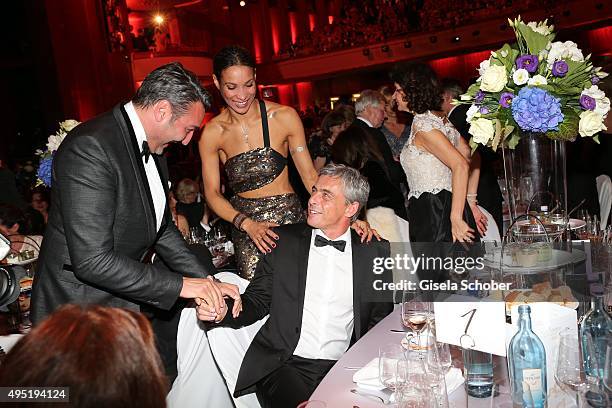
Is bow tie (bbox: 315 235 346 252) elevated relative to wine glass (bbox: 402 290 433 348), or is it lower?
elevated

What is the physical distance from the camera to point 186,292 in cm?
201

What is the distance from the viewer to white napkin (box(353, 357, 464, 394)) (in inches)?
60.5

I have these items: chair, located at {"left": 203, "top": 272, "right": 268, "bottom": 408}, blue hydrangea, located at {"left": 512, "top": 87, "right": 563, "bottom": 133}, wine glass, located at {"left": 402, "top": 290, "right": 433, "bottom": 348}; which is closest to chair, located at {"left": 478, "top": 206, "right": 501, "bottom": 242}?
blue hydrangea, located at {"left": 512, "top": 87, "right": 563, "bottom": 133}

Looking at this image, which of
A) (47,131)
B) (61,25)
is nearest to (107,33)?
(61,25)

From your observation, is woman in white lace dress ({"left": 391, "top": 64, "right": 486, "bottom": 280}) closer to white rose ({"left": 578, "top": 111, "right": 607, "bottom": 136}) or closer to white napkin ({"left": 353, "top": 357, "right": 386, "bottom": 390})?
white rose ({"left": 578, "top": 111, "right": 607, "bottom": 136})

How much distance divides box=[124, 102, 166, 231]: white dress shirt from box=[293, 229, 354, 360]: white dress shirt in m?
0.69

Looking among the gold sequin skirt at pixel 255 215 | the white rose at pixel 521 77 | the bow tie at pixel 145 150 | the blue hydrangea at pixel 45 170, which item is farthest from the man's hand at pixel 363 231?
the blue hydrangea at pixel 45 170

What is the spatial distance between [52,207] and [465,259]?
136cm

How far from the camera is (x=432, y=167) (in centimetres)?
341

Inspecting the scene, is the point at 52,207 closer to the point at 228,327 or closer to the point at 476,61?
the point at 228,327

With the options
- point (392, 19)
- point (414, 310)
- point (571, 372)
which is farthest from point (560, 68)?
point (392, 19)

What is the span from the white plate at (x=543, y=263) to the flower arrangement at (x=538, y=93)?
504 millimetres

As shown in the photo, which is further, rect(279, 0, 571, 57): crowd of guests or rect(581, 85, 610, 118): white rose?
rect(279, 0, 571, 57): crowd of guests

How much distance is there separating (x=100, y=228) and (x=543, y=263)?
4.49ft
